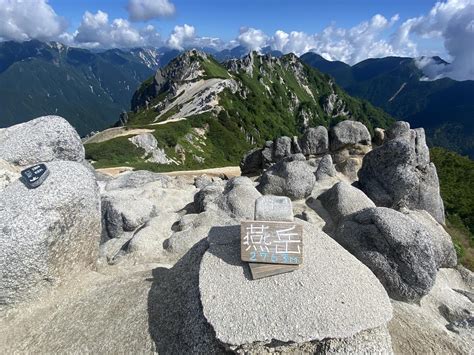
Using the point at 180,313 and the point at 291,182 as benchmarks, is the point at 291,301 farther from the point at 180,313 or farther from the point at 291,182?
the point at 291,182

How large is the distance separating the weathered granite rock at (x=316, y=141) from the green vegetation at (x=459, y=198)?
1467 cm

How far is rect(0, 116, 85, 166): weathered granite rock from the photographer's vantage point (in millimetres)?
13391

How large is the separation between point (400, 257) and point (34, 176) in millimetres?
12285

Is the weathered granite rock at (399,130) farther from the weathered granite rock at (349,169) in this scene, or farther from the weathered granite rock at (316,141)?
the weathered granite rock at (316,141)

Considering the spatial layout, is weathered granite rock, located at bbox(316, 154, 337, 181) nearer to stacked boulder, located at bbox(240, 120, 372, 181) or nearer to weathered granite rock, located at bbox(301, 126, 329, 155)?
stacked boulder, located at bbox(240, 120, 372, 181)

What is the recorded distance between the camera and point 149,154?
81.1 metres

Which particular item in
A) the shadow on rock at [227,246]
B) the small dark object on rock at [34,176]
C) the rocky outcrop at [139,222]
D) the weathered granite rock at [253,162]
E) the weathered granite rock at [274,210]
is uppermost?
the small dark object on rock at [34,176]

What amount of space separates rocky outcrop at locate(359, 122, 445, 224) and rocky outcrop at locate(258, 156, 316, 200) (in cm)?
516

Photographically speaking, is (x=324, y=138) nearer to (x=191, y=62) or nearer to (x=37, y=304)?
(x=37, y=304)

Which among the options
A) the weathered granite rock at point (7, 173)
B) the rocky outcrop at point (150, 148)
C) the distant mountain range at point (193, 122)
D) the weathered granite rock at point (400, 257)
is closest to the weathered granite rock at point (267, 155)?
the distant mountain range at point (193, 122)

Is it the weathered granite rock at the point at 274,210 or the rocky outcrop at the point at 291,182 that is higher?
the weathered granite rock at the point at 274,210

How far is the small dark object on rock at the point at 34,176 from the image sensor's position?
10504mm

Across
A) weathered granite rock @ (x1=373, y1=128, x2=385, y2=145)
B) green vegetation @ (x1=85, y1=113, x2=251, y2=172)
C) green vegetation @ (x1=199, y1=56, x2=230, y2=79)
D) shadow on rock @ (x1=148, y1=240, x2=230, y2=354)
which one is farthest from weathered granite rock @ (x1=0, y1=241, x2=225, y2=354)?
green vegetation @ (x1=199, y1=56, x2=230, y2=79)

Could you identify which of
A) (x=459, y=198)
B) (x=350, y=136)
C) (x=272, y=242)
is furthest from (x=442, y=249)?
(x=459, y=198)
